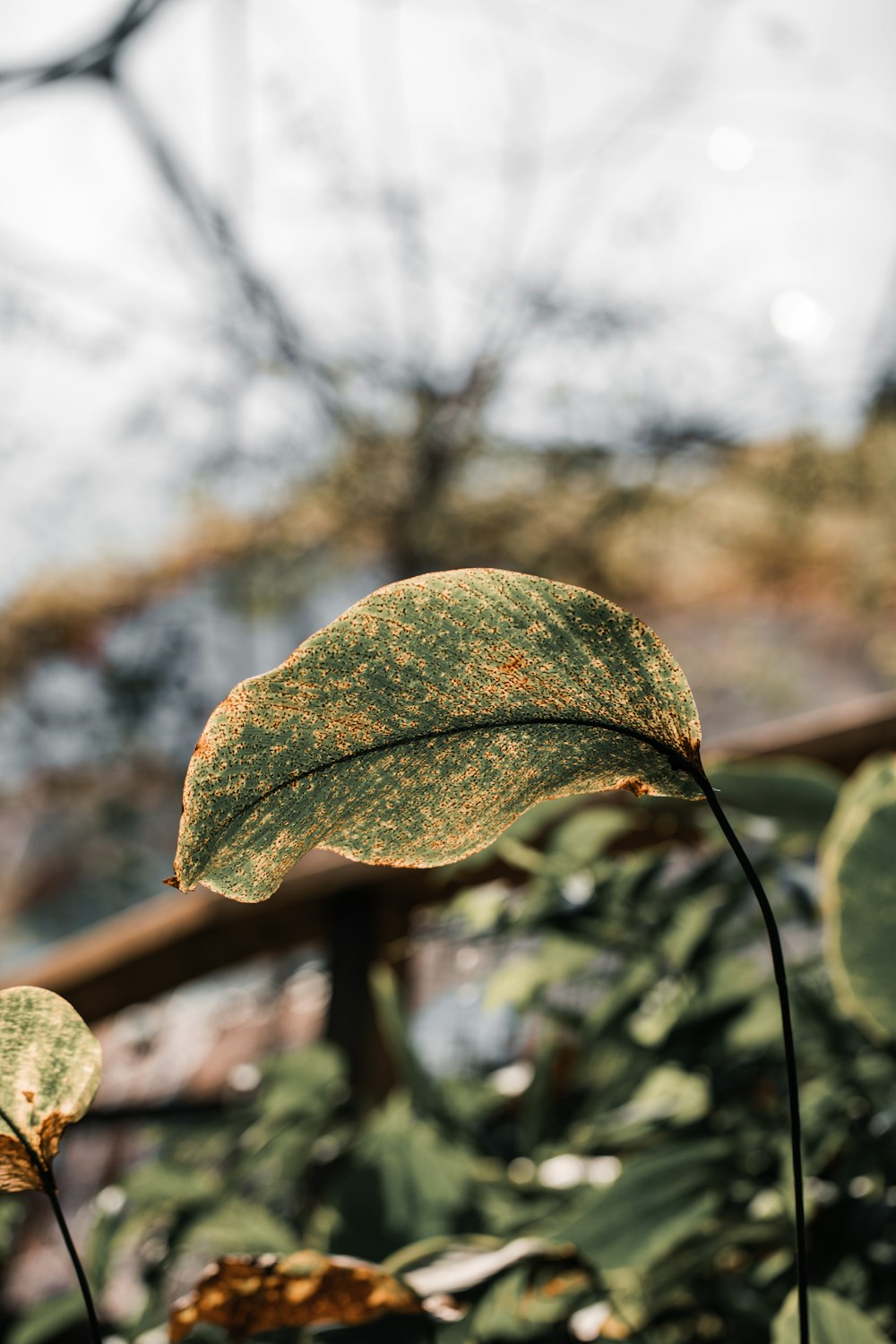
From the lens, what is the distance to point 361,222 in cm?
199

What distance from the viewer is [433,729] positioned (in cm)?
11

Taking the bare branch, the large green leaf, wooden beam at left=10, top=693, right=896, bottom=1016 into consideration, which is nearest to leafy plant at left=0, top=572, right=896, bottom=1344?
the large green leaf

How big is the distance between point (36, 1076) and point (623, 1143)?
25 centimetres

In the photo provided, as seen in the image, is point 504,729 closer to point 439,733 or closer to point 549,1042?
point 439,733

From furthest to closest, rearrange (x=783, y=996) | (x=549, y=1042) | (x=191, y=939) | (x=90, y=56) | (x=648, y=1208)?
1. (x=90, y=56)
2. (x=191, y=939)
3. (x=549, y=1042)
4. (x=648, y=1208)
5. (x=783, y=996)

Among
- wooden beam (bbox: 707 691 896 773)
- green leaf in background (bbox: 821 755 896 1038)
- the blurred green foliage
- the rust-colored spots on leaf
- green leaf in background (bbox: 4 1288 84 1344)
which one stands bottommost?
wooden beam (bbox: 707 691 896 773)

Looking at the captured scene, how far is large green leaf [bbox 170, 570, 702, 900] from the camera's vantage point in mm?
105

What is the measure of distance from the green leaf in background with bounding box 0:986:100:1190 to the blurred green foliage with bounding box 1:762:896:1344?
0.31ft

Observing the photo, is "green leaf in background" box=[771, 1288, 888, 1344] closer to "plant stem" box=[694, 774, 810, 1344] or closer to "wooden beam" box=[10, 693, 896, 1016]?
"plant stem" box=[694, 774, 810, 1344]

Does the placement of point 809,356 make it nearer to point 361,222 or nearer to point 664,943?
point 361,222

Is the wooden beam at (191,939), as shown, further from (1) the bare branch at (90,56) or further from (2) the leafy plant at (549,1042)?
(1) the bare branch at (90,56)

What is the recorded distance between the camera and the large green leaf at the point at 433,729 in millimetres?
105

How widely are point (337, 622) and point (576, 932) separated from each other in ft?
0.86

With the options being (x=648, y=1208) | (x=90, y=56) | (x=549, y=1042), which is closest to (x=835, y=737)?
(x=549, y=1042)
